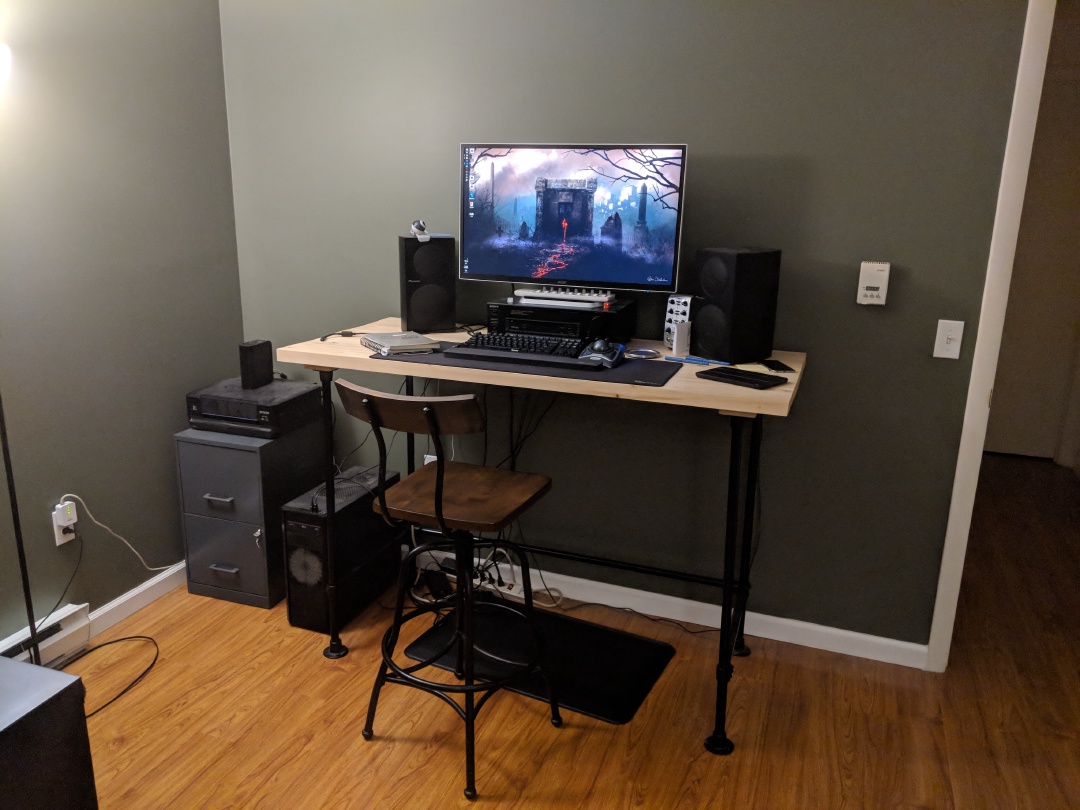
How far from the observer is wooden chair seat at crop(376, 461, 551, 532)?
1829 mm

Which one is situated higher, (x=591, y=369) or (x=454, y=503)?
(x=591, y=369)

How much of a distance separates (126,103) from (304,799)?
2.10 m

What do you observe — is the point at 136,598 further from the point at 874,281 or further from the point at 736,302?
the point at 874,281

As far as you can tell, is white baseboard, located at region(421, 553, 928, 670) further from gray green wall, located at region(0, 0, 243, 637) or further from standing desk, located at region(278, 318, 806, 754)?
gray green wall, located at region(0, 0, 243, 637)

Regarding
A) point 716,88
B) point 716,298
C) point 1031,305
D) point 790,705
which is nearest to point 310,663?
point 790,705

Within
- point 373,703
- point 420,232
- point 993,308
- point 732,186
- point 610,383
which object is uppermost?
point 732,186

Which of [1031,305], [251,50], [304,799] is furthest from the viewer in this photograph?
[1031,305]

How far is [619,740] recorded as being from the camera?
206 cm

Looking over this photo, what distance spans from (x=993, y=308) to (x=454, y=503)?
1.52m

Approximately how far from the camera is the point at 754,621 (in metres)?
2.55

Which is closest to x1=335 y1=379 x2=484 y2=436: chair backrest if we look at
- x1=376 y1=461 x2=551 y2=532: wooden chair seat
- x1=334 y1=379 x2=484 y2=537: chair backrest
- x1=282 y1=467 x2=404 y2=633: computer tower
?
x1=334 y1=379 x2=484 y2=537: chair backrest

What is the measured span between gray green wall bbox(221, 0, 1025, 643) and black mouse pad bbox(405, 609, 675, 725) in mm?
260

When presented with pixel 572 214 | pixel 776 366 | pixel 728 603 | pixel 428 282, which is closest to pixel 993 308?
pixel 776 366

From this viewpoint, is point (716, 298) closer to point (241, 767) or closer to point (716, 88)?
point (716, 88)
